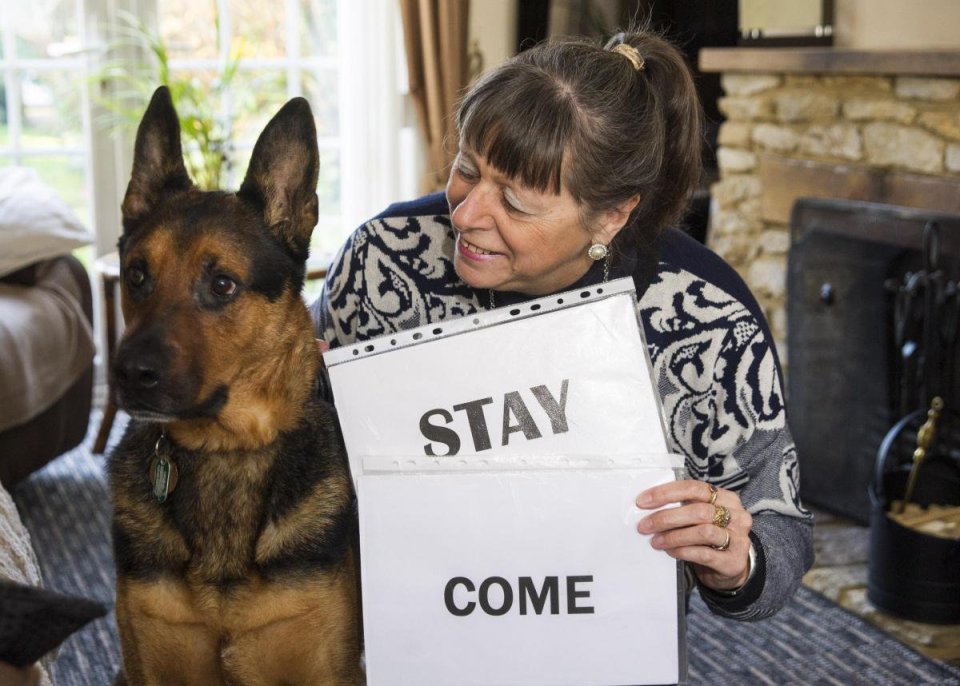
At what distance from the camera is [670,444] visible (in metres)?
1.34

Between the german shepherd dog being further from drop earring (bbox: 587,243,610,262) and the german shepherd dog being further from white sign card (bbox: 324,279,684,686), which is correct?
drop earring (bbox: 587,243,610,262)

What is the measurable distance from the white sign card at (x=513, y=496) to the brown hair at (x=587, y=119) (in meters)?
0.29

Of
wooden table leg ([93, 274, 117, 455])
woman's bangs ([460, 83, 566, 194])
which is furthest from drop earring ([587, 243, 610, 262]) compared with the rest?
wooden table leg ([93, 274, 117, 455])

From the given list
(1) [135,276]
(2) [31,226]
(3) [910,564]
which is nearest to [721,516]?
(1) [135,276]

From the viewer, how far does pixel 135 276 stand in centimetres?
142

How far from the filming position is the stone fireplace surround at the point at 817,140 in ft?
10.0

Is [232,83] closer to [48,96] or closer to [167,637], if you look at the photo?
[48,96]

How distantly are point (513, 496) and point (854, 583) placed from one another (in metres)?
1.94

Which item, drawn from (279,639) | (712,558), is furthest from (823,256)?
(279,639)

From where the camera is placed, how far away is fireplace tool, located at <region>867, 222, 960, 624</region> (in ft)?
8.87

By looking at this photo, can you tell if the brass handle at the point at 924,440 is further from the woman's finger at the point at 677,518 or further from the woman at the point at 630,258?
the woman's finger at the point at 677,518

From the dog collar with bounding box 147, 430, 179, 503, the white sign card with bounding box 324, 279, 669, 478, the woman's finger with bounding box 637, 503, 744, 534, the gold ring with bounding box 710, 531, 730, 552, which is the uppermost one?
the white sign card with bounding box 324, 279, 669, 478

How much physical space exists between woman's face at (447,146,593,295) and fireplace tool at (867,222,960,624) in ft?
5.07

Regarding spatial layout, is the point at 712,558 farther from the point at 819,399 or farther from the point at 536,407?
the point at 819,399
